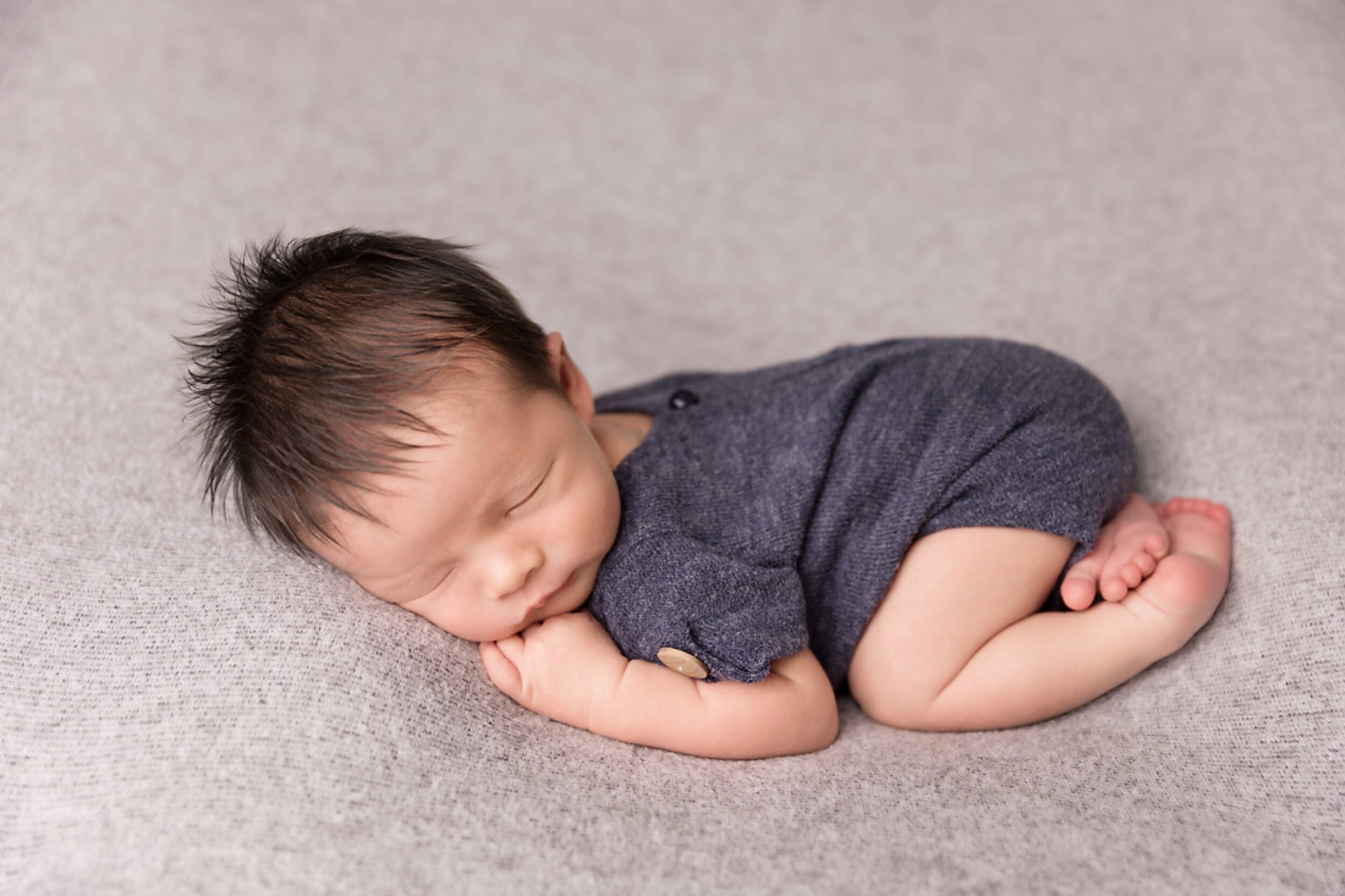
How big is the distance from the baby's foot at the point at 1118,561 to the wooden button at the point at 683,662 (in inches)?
17.8

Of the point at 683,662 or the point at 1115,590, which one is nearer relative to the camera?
the point at 683,662

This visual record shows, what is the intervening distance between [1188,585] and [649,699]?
2.00 feet

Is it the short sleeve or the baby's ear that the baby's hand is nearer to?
the short sleeve

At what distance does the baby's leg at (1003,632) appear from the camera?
1.17 m

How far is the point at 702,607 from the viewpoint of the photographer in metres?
1.10

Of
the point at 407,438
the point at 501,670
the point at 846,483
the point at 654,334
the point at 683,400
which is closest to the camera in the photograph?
the point at 407,438

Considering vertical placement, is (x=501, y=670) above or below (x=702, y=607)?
below

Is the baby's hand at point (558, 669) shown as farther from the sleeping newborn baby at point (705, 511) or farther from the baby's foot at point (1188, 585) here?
the baby's foot at point (1188, 585)

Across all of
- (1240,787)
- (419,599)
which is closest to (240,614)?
(419,599)

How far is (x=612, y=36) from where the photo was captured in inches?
85.6

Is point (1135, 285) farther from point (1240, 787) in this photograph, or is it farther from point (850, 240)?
point (1240, 787)

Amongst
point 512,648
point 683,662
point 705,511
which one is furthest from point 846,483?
point 512,648

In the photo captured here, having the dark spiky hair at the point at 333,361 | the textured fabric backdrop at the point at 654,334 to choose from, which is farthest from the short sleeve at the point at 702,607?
the dark spiky hair at the point at 333,361

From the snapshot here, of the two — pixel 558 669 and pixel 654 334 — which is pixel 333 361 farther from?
pixel 654 334
